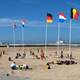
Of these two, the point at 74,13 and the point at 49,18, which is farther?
the point at 49,18

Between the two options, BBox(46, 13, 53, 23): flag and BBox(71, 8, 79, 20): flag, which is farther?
BBox(46, 13, 53, 23): flag

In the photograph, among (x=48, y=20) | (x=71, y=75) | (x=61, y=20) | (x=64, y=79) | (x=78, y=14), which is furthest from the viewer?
(x=48, y=20)

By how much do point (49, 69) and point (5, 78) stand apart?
7.68 metres

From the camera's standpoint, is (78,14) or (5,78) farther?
(78,14)

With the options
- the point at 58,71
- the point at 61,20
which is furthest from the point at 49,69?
the point at 61,20

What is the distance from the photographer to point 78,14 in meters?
45.6

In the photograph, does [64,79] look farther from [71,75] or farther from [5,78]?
[5,78]

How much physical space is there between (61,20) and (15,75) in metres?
19.5

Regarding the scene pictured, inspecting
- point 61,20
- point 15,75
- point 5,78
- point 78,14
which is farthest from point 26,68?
point 61,20

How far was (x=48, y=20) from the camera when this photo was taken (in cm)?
5488

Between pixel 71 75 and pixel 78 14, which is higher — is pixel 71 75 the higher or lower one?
the lower one

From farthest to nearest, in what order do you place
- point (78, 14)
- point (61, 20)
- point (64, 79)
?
point (61, 20), point (78, 14), point (64, 79)

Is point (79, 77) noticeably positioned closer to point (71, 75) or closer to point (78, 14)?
point (71, 75)

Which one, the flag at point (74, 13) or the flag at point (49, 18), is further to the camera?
the flag at point (49, 18)
